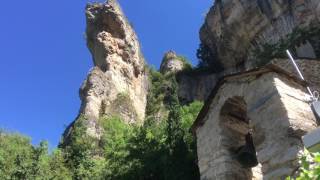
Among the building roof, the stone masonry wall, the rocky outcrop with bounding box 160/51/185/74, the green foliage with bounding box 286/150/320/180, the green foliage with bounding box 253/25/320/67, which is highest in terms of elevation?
the rocky outcrop with bounding box 160/51/185/74

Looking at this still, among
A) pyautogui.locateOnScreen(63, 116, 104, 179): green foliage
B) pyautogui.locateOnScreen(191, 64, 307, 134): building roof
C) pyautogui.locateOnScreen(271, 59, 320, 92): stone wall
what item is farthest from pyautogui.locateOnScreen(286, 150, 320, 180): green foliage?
pyautogui.locateOnScreen(63, 116, 104, 179): green foliage

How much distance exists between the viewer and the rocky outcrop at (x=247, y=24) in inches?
901

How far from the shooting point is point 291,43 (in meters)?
21.2

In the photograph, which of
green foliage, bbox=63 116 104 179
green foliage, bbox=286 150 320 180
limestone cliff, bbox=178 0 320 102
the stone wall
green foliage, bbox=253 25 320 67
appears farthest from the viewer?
limestone cliff, bbox=178 0 320 102

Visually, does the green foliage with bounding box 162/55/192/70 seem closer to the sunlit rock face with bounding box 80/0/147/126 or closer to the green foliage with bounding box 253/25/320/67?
the sunlit rock face with bounding box 80/0/147/126

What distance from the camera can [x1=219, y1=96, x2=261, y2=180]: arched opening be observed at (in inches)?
290

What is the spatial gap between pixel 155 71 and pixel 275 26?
12.3 metres

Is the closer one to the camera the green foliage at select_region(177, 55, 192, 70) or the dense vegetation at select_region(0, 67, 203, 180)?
the dense vegetation at select_region(0, 67, 203, 180)

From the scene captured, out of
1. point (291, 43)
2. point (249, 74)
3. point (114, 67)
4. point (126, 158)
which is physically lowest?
point (249, 74)

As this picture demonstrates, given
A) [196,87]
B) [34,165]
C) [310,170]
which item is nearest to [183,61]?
[196,87]

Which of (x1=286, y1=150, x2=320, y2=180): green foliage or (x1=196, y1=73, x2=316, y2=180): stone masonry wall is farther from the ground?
(x1=196, y1=73, x2=316, y2=180): stone masonry wall

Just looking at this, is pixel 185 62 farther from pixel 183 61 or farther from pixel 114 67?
pixel 114 67

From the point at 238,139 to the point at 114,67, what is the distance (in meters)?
21.6

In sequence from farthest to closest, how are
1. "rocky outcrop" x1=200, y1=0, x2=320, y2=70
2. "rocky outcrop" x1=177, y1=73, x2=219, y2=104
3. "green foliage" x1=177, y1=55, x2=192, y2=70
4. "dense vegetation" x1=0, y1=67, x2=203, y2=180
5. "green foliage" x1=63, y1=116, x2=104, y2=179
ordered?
"green foliage" x1=177, y1=55, x2=192, y2=70 < "rocky outcrop" x1=177, y1=73, x2=219, y2=104 < "rocky outcrop" x1=200, y1=0, x2=320, y2=70 < "green foliage" x1=63, y1=116, x2=104, y2=179 < "dense vegetation" x1=0, y1=67, x2=203, y2=180
